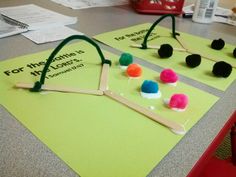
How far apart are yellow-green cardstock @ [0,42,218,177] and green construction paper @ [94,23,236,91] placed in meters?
0.06

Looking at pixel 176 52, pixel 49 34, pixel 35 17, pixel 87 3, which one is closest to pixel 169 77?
pixel 176 52

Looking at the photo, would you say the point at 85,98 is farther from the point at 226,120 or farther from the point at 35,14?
the point at 35,14

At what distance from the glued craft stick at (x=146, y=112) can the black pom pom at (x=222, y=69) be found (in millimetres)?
211

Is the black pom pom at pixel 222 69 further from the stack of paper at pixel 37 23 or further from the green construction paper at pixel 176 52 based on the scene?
the stack of paper at pixel 37 23

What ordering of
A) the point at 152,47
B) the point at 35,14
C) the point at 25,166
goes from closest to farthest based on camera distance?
1. the point at 25,166
2. the point at 152,47
3. the point at 35,14

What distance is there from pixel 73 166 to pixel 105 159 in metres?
0.04

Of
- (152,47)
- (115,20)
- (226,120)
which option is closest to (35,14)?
(115,20)

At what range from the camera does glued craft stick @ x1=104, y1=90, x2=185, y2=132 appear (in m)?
0.37

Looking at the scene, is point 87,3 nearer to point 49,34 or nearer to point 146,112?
point 49,34

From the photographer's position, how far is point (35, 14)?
2.64 feet

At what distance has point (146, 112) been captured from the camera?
0.39m

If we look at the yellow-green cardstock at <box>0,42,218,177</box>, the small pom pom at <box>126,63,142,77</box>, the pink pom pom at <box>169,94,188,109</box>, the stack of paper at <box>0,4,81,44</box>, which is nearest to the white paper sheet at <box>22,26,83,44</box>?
the stack of paper at <box>0,4,81,44</box>

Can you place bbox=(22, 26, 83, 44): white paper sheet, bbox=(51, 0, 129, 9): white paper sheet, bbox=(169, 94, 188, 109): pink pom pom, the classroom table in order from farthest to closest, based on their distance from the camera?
bbox=(51, 0, 129, 9): white paper sheet, bbox=(22, 26, 83, 44): white paper sheet, bbox=(169, 94, 188, 109): pink pom pom, the classroom table

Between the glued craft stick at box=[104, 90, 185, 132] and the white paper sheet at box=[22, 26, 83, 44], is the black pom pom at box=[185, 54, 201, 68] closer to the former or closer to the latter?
the glued craft stick at box=[104, 90, 185, 132]
